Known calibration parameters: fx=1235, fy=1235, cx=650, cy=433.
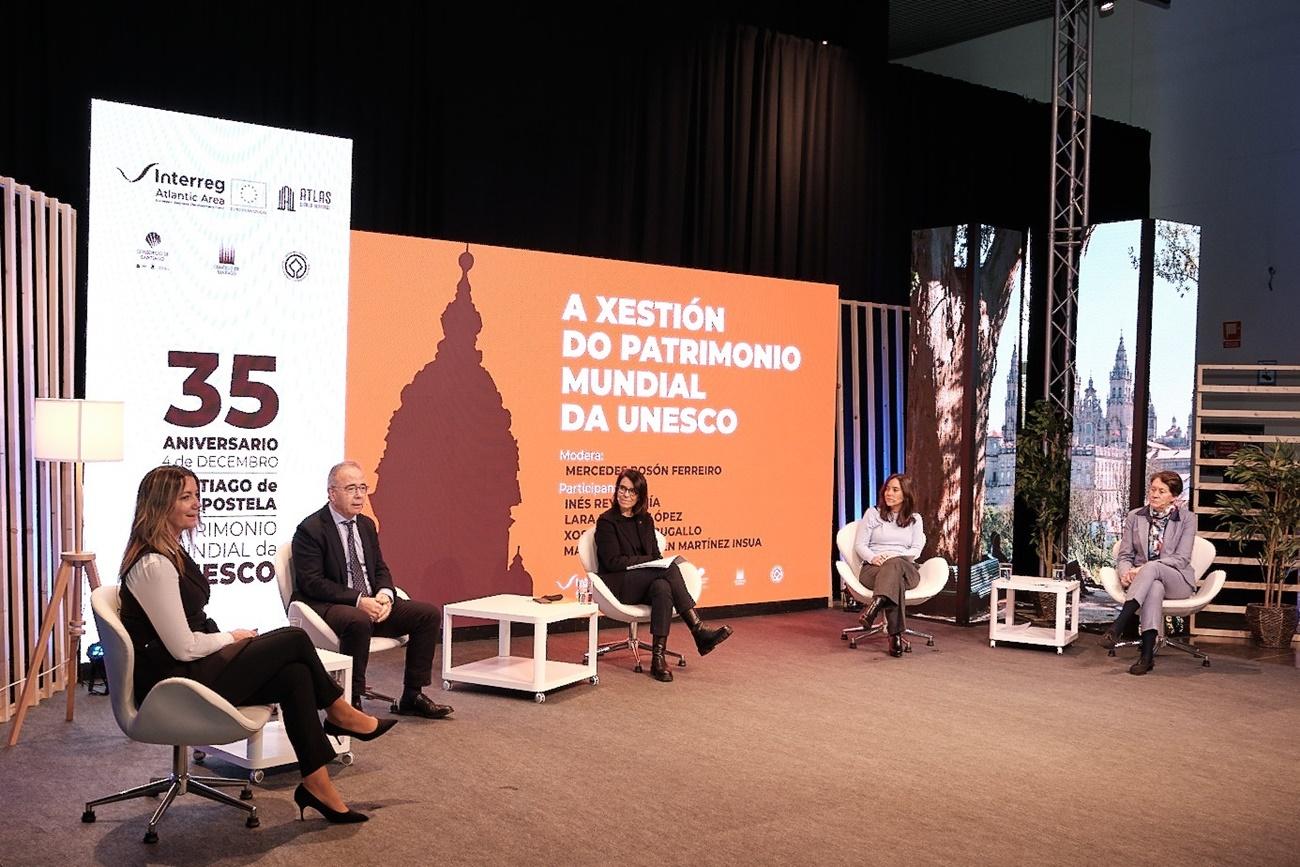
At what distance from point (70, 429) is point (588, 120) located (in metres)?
4.47

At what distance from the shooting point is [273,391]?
6969 millimetres

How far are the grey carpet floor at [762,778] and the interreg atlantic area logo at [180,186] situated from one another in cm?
264

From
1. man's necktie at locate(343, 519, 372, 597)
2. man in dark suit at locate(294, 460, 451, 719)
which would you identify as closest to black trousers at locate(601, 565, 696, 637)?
man in dark suit at locate(294, 460, 451, 719)

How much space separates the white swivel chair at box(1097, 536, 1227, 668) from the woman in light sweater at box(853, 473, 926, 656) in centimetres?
120

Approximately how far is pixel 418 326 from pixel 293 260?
2.78 feet

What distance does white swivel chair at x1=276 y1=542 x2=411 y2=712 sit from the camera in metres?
5.43

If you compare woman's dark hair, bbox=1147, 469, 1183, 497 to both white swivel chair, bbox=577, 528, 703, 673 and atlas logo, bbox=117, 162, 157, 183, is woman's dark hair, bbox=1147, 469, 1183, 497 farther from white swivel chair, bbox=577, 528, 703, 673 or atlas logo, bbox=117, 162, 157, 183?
atlas logo, bbox=117, 162, 157, 183

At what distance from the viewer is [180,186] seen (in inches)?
262

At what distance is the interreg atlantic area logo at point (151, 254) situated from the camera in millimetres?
6539

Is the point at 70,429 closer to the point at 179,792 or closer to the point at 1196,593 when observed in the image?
the point at 179,792

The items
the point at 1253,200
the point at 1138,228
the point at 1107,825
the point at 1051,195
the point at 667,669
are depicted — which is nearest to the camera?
the point at 1107,825

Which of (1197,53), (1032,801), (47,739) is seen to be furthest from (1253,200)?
(47,739)

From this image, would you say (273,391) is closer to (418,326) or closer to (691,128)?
(418,326)

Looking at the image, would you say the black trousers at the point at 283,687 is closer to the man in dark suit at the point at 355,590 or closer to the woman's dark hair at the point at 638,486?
the man in dark suit at the point at 355,590
